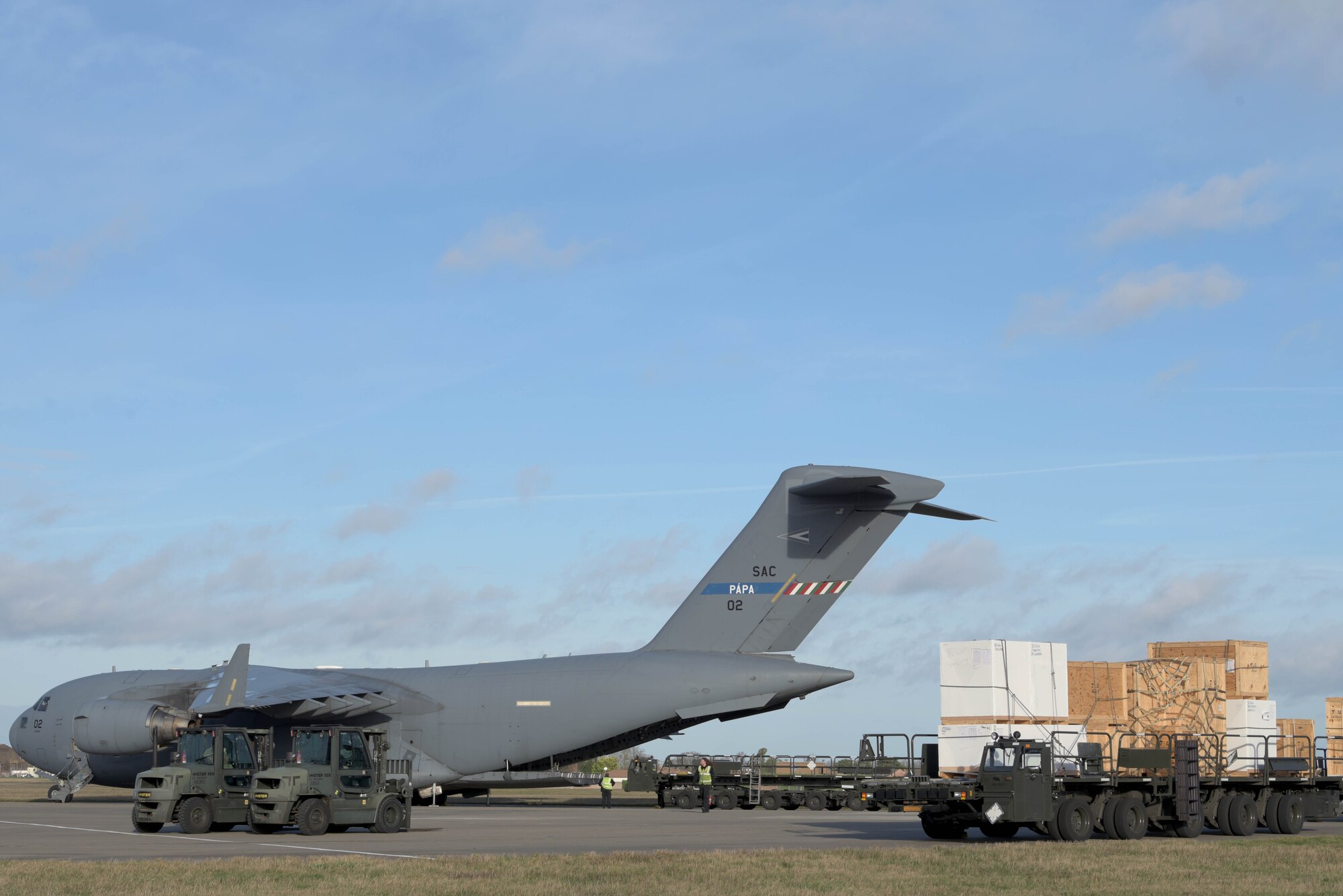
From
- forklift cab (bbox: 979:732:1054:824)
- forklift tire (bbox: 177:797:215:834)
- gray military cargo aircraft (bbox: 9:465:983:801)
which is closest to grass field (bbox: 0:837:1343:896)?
forklift cab (bbox: 979:732:1054:824)

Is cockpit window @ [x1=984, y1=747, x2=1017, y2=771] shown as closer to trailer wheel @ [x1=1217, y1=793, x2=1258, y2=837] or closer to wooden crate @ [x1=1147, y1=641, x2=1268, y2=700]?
trailer wheel @ [x1=1217, y1=793, x2=1258, y2=837]

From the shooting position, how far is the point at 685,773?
35.2 metres

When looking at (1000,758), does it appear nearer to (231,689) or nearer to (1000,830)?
(1000,830)

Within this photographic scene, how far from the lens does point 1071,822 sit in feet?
68.3

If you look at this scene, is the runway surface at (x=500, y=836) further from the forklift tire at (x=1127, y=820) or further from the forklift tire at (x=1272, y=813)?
the forklift tire at (x=1127, y=820)

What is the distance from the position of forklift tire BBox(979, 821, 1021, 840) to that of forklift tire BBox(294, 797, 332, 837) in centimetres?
1049

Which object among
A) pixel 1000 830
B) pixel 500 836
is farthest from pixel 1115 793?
pixel 500 836

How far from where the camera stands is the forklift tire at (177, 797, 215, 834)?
891 inches

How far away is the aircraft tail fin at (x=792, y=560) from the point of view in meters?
29.5

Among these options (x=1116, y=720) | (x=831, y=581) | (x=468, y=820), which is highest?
(x=831, y=581)

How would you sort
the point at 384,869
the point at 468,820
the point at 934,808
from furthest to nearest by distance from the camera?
1. the point at 468,820
2. the point at 934,808
3. the point at 384,869

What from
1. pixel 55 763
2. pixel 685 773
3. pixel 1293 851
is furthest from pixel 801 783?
pixel 55 763

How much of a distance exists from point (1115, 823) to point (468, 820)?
12.7 meters

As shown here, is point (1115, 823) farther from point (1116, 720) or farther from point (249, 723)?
point (249, 723)
